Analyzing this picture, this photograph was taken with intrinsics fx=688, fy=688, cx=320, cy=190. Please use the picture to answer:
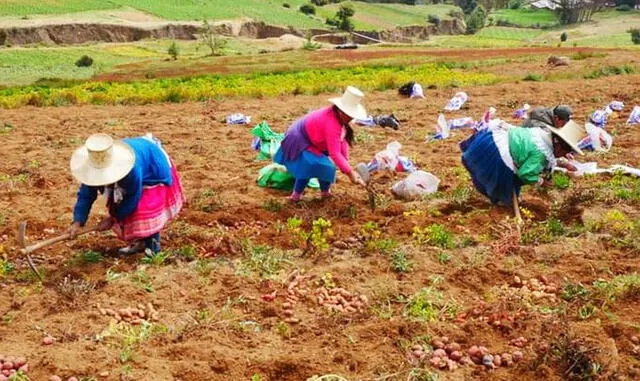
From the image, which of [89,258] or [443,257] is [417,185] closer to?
[443,257]

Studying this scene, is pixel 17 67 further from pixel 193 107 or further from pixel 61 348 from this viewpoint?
pixel 61 348

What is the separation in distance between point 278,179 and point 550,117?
331 centimetres

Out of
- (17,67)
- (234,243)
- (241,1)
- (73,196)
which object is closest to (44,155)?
(73,196)

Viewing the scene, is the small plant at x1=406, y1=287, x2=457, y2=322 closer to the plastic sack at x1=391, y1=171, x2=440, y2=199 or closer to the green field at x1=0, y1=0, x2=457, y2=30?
the plastic sack at x1=391, y1=171, x2=440, y2=199

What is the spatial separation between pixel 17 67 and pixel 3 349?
1172 inches

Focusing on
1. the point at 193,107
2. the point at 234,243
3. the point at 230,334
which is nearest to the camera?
the point at 230,334

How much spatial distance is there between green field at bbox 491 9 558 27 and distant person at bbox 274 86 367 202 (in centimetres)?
7532

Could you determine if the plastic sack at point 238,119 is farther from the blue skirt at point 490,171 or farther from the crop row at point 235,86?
the blue skirt at point 490,171

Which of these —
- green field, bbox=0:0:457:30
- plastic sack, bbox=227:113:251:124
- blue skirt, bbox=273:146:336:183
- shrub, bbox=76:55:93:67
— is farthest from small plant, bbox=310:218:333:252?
green field, bbox=0:0:457:30

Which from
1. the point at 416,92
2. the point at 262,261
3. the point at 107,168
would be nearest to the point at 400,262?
the point at 262,261

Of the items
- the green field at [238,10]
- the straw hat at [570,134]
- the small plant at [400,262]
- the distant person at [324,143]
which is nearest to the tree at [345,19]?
the green field at [238,10]

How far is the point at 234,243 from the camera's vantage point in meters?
5.65

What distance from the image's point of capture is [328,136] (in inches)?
250

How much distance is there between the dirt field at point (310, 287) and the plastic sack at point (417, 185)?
0.57 ft
